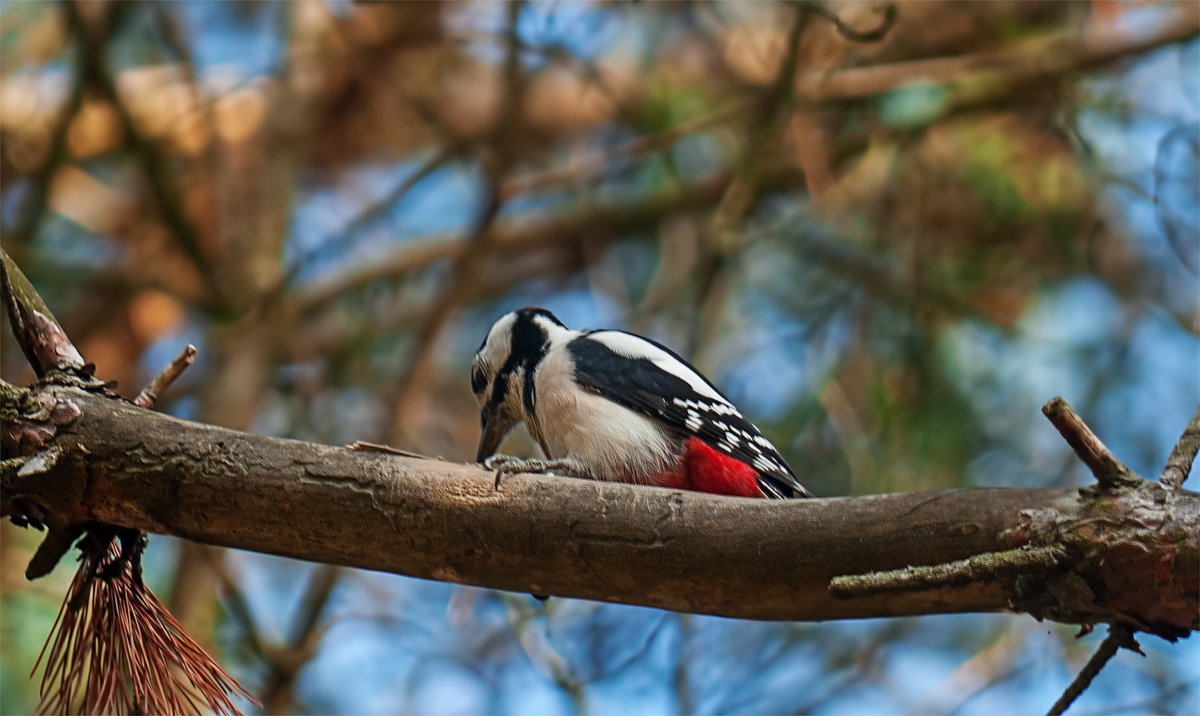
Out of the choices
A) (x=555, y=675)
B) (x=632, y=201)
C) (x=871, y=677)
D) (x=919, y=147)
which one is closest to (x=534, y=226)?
(x=632, y=201)

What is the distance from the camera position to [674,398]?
3.35m

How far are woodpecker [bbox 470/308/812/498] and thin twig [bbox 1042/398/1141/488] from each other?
1.34m

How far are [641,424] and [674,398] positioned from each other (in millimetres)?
132

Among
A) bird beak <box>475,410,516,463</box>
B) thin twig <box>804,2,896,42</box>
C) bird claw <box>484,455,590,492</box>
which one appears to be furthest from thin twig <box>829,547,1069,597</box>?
thin twig <box>804,2,896,42</box>

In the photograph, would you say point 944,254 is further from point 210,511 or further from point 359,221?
point 210,511

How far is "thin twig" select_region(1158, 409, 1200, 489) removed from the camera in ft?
6.09

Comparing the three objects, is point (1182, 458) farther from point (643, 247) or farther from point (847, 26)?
point (643, 247)

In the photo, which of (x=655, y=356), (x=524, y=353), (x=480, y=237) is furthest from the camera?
(x=480, y=237)

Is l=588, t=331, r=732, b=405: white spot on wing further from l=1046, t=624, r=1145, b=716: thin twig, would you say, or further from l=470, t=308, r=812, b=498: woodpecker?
l=1046, t=624, r=1145, b=716: thin twig

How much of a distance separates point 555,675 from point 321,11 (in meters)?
4.27

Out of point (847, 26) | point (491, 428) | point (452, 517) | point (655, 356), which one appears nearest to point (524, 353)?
point (491, 428)

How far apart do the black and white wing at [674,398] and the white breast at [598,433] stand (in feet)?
0.13

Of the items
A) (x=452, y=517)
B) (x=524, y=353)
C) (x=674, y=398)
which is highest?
(x=524, y=353)

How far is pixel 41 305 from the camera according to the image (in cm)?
246
